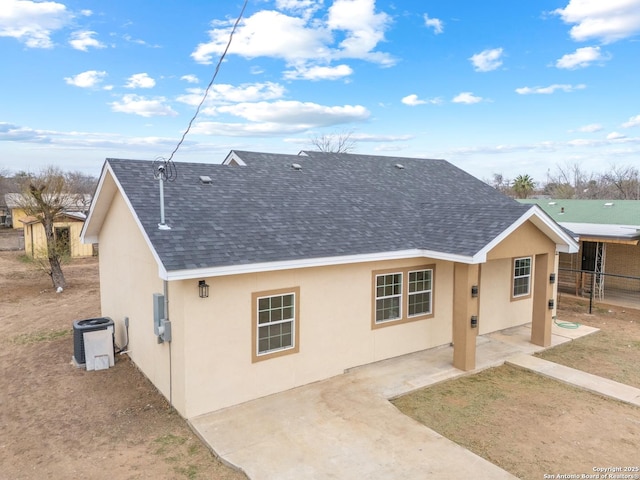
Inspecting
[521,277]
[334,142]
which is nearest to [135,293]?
[521,277]

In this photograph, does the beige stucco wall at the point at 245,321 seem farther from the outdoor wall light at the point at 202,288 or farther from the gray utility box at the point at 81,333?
the gray utility box at the point at 81,333

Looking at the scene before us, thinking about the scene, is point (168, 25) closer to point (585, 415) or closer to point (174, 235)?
point (174, 235)

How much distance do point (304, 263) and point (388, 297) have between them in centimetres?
265

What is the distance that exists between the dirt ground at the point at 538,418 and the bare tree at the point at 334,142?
125 feet

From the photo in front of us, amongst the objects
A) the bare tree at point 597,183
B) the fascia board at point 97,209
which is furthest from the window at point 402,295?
the bare tree at point 597,183

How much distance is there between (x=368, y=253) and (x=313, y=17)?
19.4 feet

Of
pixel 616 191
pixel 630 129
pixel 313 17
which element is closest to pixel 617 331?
pixel 313 17

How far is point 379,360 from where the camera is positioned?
969 cm

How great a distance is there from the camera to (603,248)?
17.2 meters

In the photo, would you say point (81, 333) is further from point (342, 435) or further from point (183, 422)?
point (342, 435)

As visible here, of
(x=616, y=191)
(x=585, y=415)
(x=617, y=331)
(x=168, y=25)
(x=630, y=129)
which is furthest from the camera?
(x=616, y=191)

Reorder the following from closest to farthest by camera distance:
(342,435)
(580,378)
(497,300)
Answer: (342,435), (580,378), (497,300)

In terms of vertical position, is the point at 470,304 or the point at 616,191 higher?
the point at 616,191

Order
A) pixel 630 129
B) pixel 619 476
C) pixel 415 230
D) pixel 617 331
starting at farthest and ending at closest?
1. pixel 630 129
2. pixel 617 331
3. pixel 415 230
4. pixel 619 476
